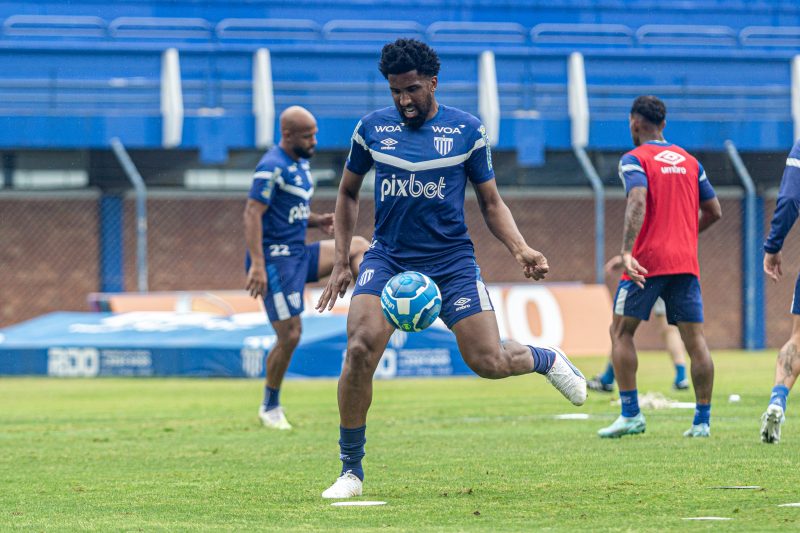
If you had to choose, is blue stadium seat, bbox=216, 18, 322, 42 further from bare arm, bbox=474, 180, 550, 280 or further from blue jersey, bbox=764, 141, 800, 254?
bare arm, bbox=474, 180, 550, 280

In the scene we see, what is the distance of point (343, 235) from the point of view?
7.10 m

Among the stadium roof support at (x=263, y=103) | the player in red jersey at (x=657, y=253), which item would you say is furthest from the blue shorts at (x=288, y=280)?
the stadium roof support at (x=263, y=103)

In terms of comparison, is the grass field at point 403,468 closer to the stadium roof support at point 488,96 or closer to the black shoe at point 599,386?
the black shoe at point 599,386

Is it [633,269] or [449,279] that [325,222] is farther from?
[449,279]

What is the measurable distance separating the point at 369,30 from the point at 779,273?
67.9 feet

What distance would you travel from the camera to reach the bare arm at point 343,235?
6.97m

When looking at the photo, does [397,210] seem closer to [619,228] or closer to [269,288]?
[269,288]

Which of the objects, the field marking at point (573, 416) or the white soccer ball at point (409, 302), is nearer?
the white soccer ball at point (409, 302)

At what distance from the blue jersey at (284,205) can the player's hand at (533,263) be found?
4490 millimetres

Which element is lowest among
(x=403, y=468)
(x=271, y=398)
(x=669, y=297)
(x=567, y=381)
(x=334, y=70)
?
(x=271, y=398)

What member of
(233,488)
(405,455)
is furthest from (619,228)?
(233,488)

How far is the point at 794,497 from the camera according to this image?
6.13 meters

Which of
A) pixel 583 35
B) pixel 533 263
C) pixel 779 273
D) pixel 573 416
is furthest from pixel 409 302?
pixel 583 35

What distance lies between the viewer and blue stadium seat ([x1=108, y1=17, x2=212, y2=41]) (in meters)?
28.1
